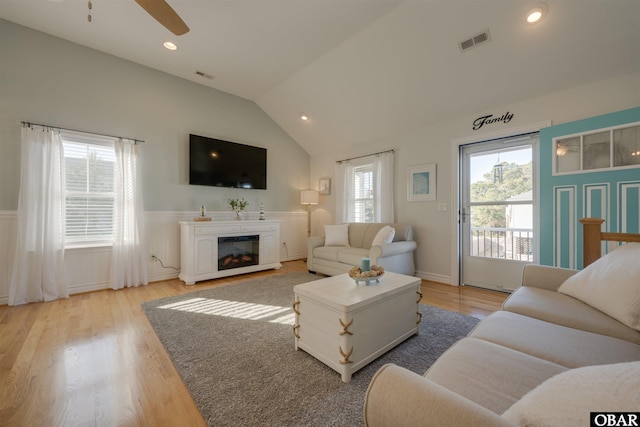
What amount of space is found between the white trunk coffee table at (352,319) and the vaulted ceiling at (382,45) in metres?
2.61

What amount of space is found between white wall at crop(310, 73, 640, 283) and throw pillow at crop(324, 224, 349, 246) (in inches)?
36.6

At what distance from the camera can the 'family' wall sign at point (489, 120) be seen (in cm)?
318

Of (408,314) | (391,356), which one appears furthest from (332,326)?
(408,314)

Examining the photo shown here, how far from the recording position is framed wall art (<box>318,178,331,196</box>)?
17.8ft

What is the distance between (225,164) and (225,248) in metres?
1.46

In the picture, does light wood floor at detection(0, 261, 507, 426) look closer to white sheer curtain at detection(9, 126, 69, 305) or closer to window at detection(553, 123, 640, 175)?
white sheer curtain at detection(9, 126, 69, 305)

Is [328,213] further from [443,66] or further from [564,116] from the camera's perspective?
[564,116]

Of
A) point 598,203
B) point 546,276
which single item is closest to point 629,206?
point 598,203

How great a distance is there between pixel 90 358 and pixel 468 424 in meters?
2.39

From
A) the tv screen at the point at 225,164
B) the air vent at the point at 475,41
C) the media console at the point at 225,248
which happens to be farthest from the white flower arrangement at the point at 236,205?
the air vent at the point at 475,41

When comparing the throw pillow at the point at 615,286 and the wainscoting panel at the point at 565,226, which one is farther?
the wainscoting panel at the point at 565,226

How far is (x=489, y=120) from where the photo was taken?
10.9 ft

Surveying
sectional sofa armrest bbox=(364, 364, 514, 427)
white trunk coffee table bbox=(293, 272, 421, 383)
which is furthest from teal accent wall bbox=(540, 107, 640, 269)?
sectional sofa armrest bbox=(364, 364, 514, 427)

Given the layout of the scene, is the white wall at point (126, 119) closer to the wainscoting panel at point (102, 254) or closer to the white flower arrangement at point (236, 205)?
the wainscoting panel at point (102, 254)
